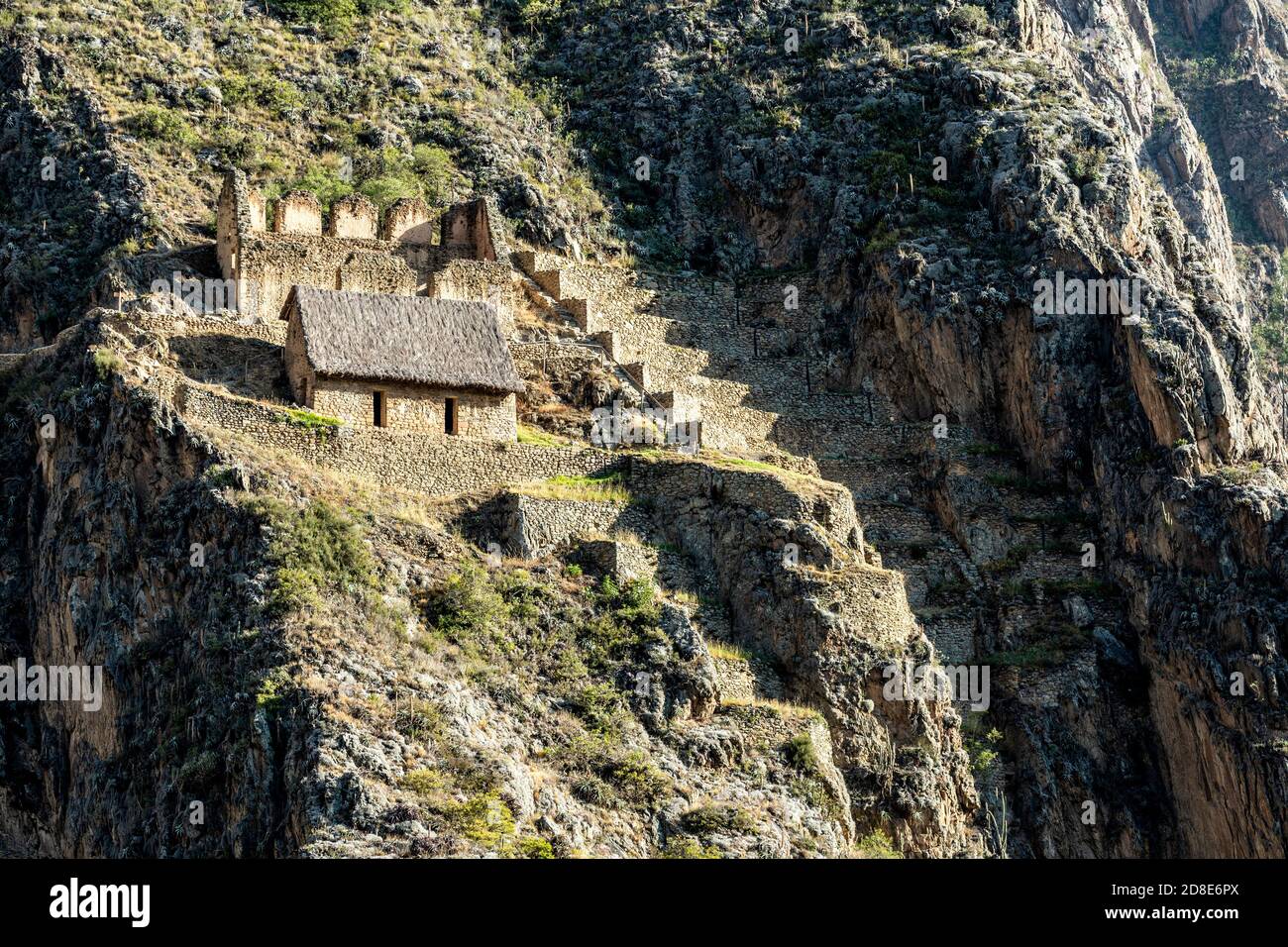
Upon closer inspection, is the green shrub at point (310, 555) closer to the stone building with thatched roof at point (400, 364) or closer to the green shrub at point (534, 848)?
the stone building with thatched roof at point (400, 364)

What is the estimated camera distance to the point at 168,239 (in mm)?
63375

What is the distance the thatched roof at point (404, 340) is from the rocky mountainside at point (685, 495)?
430cm

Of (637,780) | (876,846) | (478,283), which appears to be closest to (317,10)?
(478,283)

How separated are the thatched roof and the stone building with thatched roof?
0.02 metres

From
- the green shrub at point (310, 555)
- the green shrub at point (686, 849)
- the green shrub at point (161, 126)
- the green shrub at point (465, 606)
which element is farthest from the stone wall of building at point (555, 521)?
the green shrub at point (161, 126)

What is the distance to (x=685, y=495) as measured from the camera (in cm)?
5538

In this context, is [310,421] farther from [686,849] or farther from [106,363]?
[686,849]

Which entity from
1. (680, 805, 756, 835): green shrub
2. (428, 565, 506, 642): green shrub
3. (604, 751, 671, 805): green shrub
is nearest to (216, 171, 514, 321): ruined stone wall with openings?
(428, 565, 506, 642): green shrub

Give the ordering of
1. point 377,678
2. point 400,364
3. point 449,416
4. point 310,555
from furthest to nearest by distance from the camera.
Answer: point 449,416, point 400,364, point 310,555, point 377,678

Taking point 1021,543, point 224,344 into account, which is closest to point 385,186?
point 224,344

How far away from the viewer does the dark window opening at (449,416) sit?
5681 cm

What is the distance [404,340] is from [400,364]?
0.84 metres

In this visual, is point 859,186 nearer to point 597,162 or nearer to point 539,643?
point 597,162
